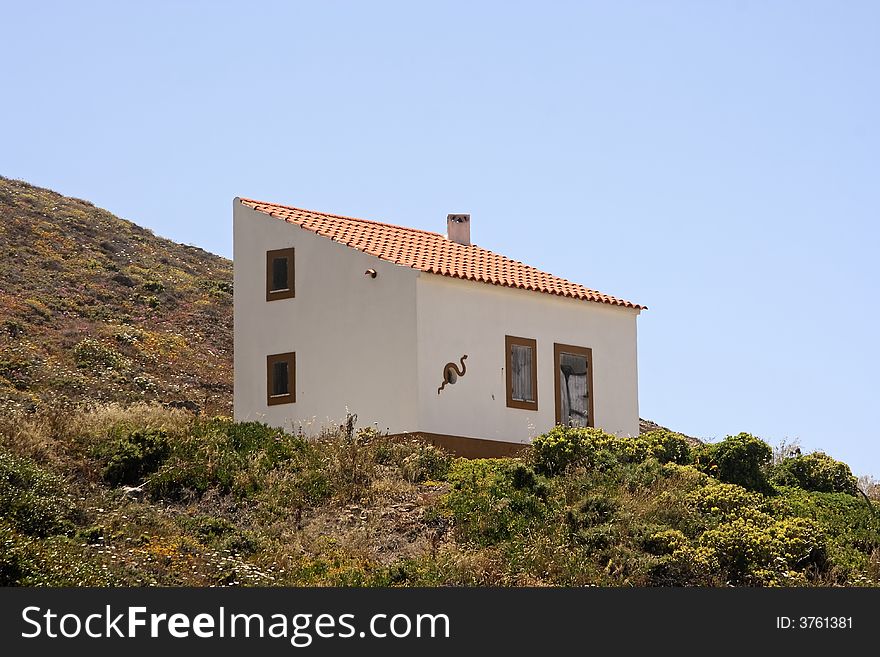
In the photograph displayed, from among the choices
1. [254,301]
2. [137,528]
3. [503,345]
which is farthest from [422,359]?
[137,528]

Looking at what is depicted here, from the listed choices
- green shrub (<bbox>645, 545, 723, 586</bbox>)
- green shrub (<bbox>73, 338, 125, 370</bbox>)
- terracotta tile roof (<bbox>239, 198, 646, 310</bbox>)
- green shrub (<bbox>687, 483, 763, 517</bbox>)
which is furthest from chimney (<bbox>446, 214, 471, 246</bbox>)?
green shrub (<bbox>73, 338, 125, 370</bbox>)

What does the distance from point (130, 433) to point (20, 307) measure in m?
29.8

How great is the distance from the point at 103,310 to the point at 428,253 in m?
25.6

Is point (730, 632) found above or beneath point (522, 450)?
beneath

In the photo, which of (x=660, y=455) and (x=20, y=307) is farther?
(x=20, y=307)

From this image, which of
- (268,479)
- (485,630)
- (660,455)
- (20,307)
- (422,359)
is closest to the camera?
(485,630)

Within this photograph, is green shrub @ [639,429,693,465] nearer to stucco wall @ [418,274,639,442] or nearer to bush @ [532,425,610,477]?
bush @ [532,425,610,477]

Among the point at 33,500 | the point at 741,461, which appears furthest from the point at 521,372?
the point at 33,500

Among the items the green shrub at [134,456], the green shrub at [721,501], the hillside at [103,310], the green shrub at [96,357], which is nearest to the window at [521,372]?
the green shrub at [721,501]

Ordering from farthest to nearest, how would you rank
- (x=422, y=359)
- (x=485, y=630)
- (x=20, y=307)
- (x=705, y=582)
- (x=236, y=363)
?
(x=20, y=307), (x=236, y=363), (x=422, y=359), (x=705, y=582), (x=485, y=630)

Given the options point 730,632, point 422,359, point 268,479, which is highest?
point 422,359

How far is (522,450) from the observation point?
3062 centimetres

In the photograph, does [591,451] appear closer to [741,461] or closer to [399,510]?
[741,461]

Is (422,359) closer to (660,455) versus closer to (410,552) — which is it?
(660,455)
